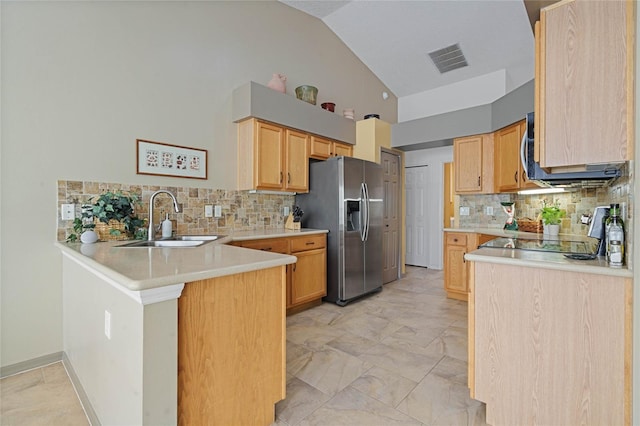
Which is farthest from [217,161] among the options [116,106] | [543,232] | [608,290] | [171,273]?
[543,232]

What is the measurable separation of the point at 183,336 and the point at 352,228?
281 centimetres

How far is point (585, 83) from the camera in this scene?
134 centimetres

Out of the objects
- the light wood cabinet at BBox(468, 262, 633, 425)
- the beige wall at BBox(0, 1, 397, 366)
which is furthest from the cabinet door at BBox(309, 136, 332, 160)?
the light wood cabinet at BBox(468, 262, 633, 425)

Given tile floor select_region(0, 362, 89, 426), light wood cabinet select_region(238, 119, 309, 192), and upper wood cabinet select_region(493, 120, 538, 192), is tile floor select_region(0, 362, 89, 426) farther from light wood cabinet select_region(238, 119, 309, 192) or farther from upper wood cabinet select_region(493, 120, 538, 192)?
upper wood cabinet select_region(493, 120, 538, 192)

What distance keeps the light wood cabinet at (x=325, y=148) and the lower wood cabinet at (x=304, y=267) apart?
110 cm

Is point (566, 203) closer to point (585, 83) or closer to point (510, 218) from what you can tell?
point (510, 218)

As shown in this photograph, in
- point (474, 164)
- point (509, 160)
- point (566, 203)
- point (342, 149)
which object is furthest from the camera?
point (342, 149)

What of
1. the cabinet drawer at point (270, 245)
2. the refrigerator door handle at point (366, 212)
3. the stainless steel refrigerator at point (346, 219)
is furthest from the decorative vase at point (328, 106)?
the cabinet drawer at point (270, 245)

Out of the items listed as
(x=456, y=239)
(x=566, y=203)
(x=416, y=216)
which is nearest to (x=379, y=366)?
(x=456, y=239)

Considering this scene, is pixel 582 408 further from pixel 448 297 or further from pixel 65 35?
pixel 65 35

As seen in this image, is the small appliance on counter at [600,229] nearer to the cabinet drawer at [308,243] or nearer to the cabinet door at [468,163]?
the cabinet drawer at [308,243]

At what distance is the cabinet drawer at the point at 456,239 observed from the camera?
3.91 metres

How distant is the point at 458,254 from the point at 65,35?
4.45 metres

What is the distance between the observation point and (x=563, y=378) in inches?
55.0
